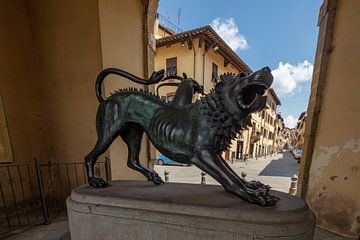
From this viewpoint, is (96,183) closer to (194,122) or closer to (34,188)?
(194,122)

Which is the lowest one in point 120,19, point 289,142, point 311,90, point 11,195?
point 289,142

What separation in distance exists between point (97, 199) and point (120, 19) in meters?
2.51

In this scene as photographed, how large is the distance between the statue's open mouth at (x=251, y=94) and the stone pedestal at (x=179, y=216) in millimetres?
506

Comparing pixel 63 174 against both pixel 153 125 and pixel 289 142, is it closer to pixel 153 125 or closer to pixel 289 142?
pixel 153 125

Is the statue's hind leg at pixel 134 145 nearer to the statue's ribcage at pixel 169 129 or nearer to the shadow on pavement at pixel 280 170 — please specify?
the statue's ribcage at pixel 169 129

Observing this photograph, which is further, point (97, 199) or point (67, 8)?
point (67, 8)

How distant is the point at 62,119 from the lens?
8.54ft

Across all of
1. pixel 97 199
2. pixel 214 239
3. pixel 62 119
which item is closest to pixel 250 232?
pixel 214 239

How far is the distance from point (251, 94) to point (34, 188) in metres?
3.48

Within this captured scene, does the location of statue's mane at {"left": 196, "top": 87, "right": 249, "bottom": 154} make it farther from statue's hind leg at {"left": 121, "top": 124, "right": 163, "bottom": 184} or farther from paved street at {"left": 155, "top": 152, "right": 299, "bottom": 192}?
paved street at {"left": 155, "top": 152, "right": 299, "bottom": 192}

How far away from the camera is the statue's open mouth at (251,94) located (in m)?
0.82

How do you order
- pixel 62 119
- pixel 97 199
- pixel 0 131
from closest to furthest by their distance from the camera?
pixel 97 199
pixel 0 131
pixel 62 119

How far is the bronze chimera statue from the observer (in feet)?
2.80

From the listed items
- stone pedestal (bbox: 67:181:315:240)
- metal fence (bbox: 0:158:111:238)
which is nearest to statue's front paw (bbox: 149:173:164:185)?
stone pedestal (bbox: 67:181:315:240)
